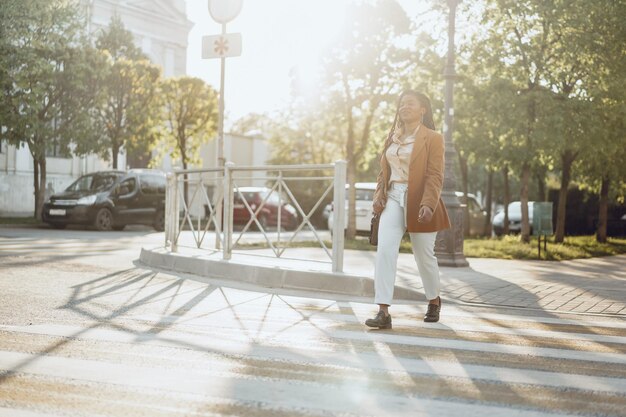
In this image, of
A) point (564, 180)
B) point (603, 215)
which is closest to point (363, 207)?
point (564, 180)

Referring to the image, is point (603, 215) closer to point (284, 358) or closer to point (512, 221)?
point (512, 221)

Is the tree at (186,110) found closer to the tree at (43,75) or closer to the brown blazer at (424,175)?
the tree at (43,75)

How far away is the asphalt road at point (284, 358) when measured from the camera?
3.88 metres

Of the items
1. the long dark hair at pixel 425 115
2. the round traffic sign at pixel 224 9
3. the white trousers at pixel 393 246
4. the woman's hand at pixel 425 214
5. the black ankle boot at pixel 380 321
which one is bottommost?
the black ankle boot at pixel 380 321

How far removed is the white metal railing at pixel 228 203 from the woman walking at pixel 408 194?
2.32m

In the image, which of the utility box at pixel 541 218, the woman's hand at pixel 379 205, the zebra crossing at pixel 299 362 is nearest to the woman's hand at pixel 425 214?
the woman's hand at pixel 379 205

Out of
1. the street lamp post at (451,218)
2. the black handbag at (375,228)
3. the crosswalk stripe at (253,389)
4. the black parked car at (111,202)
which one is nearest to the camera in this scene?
the crosswalk stripe at (253,389)

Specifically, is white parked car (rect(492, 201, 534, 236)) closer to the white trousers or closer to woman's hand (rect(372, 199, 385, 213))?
the white trousers

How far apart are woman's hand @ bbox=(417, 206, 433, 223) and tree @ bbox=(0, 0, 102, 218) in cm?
1994

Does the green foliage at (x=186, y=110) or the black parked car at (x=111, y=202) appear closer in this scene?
the black parked car at (x=111, y=202)

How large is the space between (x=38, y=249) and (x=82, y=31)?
15268mm

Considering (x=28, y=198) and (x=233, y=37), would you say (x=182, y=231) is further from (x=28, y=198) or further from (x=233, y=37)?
(x=28, y=198)

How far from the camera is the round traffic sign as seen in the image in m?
12.3

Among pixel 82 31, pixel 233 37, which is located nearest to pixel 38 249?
pixel 233 37
